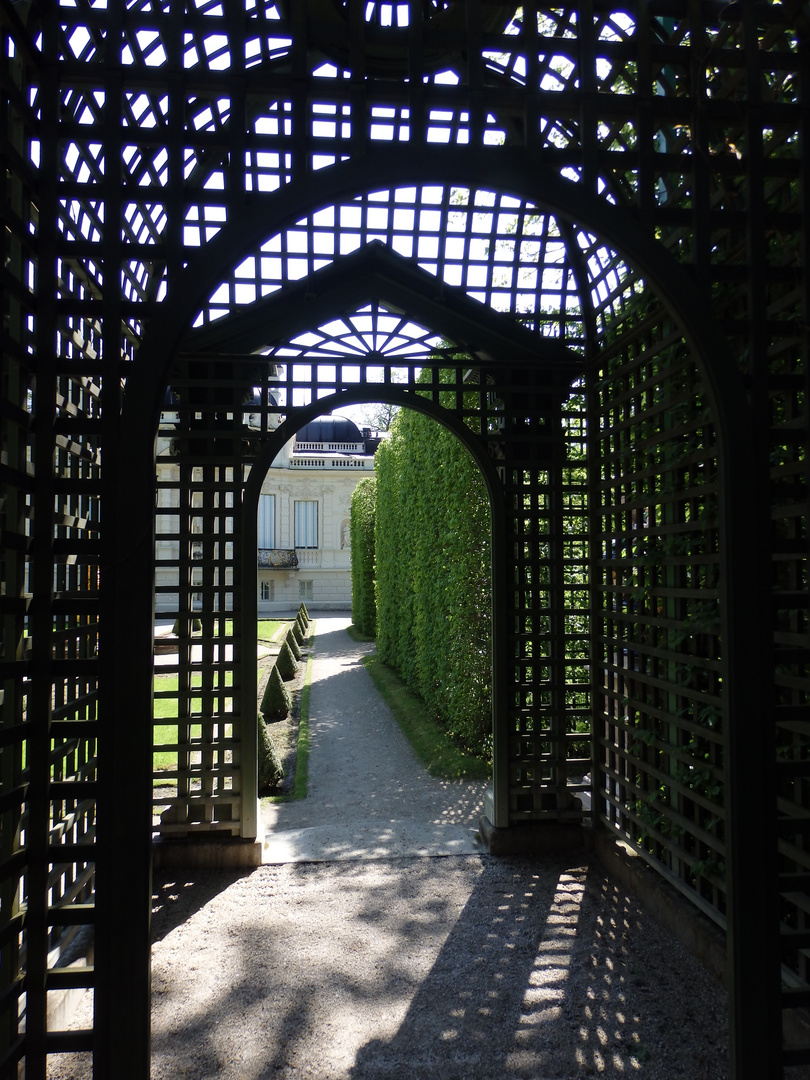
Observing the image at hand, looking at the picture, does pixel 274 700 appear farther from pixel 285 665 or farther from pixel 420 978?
pixel 420 978

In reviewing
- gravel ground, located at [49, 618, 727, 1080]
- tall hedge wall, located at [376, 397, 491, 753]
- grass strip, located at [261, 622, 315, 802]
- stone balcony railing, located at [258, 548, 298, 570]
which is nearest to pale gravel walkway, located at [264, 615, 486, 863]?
grass strip, located at [261, 622, 315, 802]

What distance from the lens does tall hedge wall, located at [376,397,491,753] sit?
25.8 feet

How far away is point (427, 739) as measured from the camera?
871 centimetres

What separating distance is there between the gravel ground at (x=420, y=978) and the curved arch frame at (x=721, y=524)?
2.75 ft

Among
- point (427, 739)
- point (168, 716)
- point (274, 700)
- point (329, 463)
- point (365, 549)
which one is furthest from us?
point (329, 463)

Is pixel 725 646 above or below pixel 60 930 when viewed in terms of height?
above

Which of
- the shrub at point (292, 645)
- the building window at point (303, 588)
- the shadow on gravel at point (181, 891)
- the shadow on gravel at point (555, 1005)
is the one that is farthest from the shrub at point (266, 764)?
the building window at point (303, 588)

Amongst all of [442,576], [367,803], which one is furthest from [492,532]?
[442,576]

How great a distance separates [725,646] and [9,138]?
3093mm

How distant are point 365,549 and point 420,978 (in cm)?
1756

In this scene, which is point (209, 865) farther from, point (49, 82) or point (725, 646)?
point (49, 82)

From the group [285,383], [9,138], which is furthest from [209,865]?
[9,138]

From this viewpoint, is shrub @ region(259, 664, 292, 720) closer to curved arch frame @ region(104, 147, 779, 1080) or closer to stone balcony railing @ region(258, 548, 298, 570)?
curved arch frame @ region(104, 147, 779, 1080)

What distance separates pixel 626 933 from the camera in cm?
391
